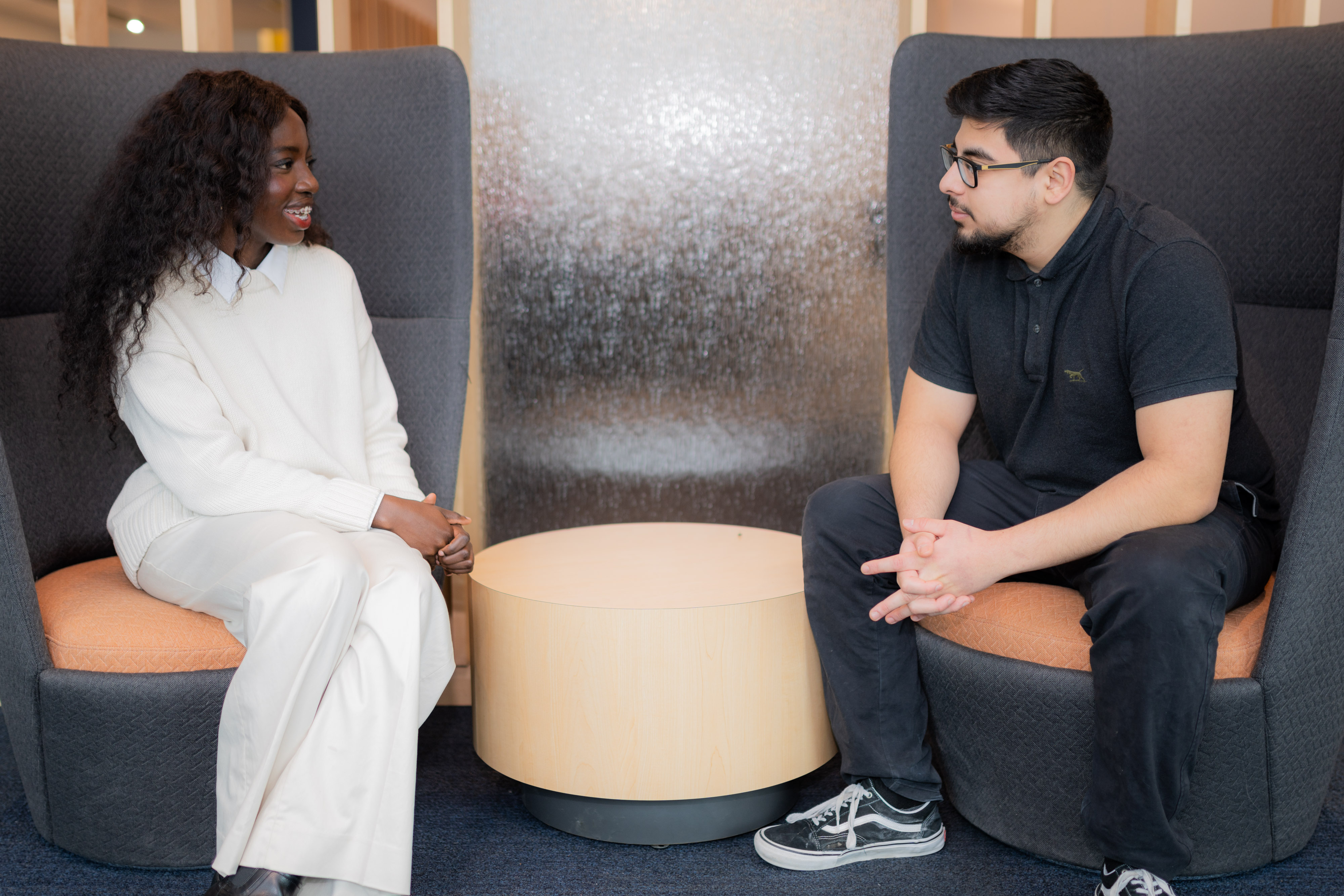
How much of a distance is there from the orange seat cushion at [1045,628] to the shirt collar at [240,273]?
→ 1123 mm

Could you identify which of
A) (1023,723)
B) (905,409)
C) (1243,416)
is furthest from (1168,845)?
(905,409)

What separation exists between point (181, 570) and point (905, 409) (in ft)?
3.70

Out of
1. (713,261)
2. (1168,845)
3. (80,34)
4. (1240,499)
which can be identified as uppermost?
(80,34)

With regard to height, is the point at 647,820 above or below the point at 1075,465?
below

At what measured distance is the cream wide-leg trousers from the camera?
53.2 inches

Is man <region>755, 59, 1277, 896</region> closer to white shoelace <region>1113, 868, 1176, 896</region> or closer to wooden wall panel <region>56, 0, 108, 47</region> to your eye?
white shoelace <region>1113, 868, 1176, 896</region>

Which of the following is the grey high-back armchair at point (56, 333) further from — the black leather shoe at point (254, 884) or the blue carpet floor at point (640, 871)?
the black leather shoe at point (254, 884)

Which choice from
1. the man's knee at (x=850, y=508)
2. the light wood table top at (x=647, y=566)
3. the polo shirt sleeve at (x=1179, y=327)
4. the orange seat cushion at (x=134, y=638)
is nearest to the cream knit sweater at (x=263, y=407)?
the orange seat cushion at (x=134, y=638)

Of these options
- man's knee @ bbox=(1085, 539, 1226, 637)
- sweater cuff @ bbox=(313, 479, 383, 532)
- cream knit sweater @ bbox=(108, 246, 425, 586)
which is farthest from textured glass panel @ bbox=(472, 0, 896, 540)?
man's knee @ bbox=(1085, 539, 1226, 637)

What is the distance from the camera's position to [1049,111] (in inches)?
61.4

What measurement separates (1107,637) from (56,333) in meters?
1.67

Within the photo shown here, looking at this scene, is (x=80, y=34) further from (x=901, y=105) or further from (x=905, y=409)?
(x=905, y=409)

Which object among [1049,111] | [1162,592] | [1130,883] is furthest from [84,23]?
[1130,883]

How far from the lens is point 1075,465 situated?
1615 millimetres
